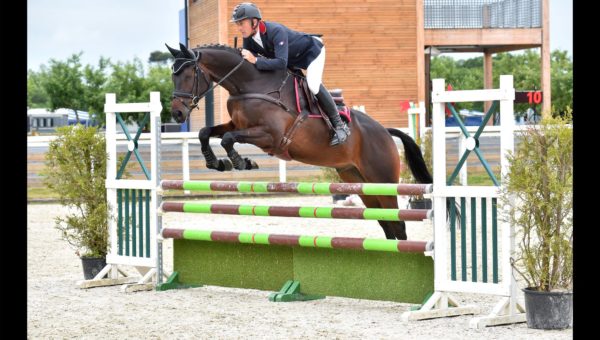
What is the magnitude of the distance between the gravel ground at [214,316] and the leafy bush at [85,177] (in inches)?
16.1

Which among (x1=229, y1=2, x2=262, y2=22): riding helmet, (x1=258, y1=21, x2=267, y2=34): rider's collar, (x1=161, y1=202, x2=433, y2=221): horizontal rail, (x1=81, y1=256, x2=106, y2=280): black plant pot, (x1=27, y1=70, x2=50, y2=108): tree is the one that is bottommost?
(x1=81, y1=256, x2=106, y2=280): black plant pot

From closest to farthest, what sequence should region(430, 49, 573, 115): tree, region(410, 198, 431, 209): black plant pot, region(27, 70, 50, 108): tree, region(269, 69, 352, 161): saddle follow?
region(269, 69, 352, 161): saddle
region(410, 198, 431, 209): black plant pot
region(430, 49, 573, 115): tree
region(27, 70, 50, 108): tree

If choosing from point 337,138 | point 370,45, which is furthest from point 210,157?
point 370,45

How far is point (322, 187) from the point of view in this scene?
228 inches

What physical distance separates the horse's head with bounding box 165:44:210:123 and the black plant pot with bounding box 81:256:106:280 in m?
1.59

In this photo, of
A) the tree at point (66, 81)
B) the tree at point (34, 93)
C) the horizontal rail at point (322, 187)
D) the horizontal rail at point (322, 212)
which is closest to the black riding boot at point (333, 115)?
the horizontal rail at point (322, 187)

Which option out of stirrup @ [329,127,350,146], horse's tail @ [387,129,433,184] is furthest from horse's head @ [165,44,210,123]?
horse's tail @ [387,129,433,184]

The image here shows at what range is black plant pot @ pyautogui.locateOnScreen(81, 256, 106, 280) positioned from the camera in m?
6.99

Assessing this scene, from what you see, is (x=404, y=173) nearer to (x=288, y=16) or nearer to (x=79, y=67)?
(x=288, y=16)

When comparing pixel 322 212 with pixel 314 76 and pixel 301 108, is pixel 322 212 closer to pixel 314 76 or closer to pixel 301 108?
pixel 301 108

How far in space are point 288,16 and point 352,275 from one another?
13.3 metres

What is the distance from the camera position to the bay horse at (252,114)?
604 centimetres

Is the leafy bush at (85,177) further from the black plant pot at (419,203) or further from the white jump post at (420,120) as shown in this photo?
the white jump post at (420,120)

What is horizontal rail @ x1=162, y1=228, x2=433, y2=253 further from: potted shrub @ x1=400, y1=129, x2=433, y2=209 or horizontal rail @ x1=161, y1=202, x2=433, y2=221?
potted shrub @ x1=400, y1=129, x2=433, y2=209
